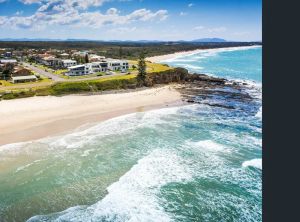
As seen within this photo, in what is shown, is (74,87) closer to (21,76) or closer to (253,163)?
(21,76)

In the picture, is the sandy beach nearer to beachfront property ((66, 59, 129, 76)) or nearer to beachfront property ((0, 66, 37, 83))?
beachfront property ((0, 66, 37, 83))

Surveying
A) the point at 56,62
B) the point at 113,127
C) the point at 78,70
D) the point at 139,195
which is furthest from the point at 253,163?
the point at 56,62

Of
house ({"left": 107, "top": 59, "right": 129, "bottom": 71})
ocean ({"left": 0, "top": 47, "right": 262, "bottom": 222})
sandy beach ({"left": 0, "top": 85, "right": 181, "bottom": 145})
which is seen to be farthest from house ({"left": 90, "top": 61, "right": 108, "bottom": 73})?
ocean ({"left": 0, "top": 47, "right": 262, "bottom": 222})

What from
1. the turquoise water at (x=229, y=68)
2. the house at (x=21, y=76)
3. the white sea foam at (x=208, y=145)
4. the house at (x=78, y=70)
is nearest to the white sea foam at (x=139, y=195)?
the white sea foam at (x=208, y=145)

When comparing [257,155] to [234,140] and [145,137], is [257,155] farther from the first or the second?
[145,137]

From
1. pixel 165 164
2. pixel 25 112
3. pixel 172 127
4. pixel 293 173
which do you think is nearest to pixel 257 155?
pixel 165 164
